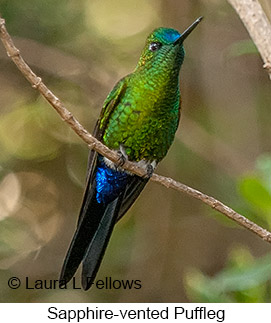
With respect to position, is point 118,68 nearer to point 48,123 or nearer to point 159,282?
point 48,123

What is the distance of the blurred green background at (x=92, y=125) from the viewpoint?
4.42 meters

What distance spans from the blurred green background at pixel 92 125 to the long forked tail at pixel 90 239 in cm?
132

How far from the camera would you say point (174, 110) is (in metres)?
Answer: 2.94

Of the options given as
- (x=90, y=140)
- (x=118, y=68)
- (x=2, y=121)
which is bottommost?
(x=90, y=140)

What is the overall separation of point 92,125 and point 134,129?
5.66 feet

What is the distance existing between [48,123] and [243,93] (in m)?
1.38

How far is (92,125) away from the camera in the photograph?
15.0ft

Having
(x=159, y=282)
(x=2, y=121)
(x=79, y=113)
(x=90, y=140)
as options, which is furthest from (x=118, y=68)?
(x=90, y=140)

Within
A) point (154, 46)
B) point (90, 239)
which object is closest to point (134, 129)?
point (154, 46)

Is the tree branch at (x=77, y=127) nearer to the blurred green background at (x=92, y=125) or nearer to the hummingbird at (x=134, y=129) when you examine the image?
the hummingbird at (x=134, y=129)

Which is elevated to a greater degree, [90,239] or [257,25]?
[90,239]

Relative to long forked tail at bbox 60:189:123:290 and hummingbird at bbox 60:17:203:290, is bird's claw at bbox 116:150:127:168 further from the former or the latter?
long forked tail at bbox 60:189:123:290

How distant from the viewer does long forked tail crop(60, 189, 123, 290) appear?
2625 mm

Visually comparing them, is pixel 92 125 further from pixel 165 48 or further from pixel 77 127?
pixel 77 127
